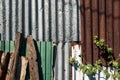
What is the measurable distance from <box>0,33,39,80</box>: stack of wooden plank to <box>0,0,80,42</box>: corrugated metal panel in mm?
288

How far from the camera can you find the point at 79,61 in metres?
6.25

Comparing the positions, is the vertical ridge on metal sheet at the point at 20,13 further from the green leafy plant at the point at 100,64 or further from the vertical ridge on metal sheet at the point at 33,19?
the green leafy plant at the point at 100,64

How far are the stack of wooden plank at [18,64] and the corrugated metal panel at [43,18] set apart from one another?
29 centimetres

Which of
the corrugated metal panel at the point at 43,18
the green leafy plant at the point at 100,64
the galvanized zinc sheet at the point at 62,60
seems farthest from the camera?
the galvanized zinc sheet at the point at 62,60

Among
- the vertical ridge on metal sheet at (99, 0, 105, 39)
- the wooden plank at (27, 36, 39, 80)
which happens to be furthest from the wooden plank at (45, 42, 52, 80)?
the vertical ridge on metal sheet at (99, 0, 105, 39)

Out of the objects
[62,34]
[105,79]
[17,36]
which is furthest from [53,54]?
[105,79]

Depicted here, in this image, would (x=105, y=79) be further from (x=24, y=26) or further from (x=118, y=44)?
(x=24, y=26)

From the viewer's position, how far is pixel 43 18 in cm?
617

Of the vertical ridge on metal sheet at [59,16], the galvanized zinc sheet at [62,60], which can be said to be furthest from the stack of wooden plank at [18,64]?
the vertical ridge on metal sheet at [59,16]

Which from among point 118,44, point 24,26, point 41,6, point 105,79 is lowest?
point 105,79

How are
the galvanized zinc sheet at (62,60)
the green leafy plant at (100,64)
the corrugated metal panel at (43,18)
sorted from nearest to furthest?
the green leafy plant at (100,64), the corrugated metal panel at (43,18), the galvanized zinc sheet at (62,60)

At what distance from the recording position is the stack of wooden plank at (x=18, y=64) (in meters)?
6.09

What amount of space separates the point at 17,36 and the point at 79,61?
1537 millimetres

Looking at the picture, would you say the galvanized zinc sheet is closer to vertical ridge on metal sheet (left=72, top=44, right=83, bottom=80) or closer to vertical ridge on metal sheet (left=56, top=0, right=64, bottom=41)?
vertical ridge on metal sheet (left=72, top=44, right=83, bottom=80)
